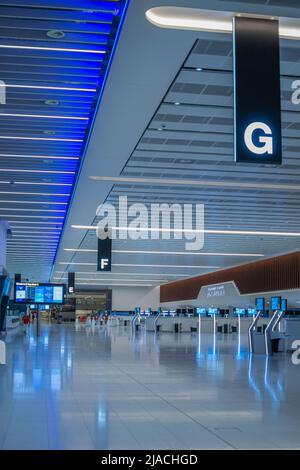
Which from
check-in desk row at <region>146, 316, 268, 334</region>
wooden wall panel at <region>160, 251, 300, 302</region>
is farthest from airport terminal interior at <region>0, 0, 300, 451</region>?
check-in desk row at <region>146, 316, 268, 334</region>

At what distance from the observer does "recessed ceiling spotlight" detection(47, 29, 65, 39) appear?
8.45 m

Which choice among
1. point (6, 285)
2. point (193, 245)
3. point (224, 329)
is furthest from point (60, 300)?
point (224, 329)

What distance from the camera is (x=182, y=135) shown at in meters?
13.4

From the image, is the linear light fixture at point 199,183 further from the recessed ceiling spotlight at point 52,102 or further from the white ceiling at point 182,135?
the recessed ceiling spotlight at point 52,102

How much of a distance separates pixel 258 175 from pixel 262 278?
22731 mm

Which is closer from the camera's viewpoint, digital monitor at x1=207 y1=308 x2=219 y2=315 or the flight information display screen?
the flight information display screen

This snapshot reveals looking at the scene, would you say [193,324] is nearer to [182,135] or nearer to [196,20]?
[182,135]

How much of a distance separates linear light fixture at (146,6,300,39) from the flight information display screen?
19.8 m

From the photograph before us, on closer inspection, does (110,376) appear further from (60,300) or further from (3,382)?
(60,300)

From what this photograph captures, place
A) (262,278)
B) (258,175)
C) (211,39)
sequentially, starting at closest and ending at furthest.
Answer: (211,39) < (258,175) < (262,278)

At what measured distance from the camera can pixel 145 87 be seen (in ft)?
33.3

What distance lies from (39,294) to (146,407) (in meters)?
19.9

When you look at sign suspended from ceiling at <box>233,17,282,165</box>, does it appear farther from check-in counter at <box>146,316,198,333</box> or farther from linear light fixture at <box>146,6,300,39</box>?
check-in counter at <box>146,316,198,333</box>
